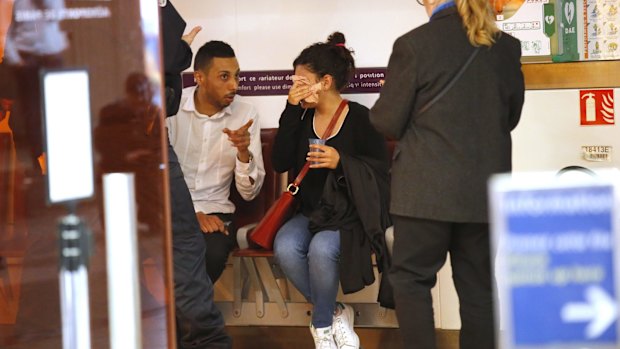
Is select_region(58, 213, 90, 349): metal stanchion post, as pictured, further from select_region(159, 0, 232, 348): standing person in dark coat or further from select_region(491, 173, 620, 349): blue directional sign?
select_region(159, 0, 232, 348): standing person in dark coat

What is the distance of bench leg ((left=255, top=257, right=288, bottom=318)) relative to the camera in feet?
17.2

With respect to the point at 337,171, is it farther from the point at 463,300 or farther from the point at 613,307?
the point at 613,307

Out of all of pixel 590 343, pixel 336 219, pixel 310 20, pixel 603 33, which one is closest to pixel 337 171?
pixel 336 219

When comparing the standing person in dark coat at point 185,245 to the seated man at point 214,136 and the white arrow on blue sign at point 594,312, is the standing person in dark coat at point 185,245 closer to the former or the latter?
the seated man at point 214,136

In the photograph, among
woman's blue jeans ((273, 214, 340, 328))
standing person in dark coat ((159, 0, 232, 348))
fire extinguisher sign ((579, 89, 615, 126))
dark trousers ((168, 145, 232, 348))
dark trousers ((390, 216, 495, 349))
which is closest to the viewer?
dark trousers ((390, 216, 495, 349))

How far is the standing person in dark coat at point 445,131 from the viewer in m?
3.74

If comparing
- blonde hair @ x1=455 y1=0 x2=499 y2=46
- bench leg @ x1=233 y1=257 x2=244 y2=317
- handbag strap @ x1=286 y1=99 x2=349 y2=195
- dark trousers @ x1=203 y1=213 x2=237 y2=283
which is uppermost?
blonde hair @ x1=455 y1=0 x2=499 y2=46

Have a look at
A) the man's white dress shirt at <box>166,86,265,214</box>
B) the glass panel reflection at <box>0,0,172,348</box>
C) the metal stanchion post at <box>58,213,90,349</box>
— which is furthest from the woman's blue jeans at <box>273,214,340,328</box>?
the metal stanchion post at <box>58,213,90,349</box>

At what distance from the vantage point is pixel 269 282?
17.3ft

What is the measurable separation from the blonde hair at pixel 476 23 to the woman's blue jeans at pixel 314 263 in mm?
1396

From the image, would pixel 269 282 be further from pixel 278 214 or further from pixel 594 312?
pixel 594 312

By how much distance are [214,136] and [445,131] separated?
72.2 inches

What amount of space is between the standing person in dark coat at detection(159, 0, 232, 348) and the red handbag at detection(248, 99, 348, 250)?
578 mm

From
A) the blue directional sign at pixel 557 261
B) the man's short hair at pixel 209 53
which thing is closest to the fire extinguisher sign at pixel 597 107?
the man's short hair at pixel 209 53
